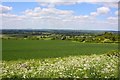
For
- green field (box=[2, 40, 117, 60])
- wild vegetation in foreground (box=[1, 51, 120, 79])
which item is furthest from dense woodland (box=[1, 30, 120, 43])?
wild vegetation in foreground (box=[1, 51, 120, 79])

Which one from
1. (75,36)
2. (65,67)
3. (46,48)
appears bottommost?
(65,67)

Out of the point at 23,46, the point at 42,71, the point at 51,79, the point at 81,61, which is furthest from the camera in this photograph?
the point at 23,46

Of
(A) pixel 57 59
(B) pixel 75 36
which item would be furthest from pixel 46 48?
(B) pixel 75 36

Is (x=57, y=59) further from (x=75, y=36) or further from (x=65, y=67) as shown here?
(x=75, y=36)

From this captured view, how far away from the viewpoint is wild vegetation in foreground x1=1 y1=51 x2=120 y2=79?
13.0m

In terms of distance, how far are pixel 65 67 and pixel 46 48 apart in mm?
4191

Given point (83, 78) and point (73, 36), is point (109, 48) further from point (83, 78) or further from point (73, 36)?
point (83, 78)

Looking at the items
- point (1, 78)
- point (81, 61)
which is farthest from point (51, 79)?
point (81, 61)

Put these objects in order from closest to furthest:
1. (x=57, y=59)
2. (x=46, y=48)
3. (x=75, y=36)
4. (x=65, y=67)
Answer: (x=65, y=67), (x=57, y=59), (x=46, y=48), (x=75, y=36)

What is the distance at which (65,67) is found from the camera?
1423 centimetres

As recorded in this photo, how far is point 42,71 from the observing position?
13.5 m

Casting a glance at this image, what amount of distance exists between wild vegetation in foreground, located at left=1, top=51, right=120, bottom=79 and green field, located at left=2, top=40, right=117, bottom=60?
2.60ft

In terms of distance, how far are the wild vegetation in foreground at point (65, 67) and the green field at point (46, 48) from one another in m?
0.79

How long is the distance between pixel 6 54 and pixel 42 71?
3.70 meters
